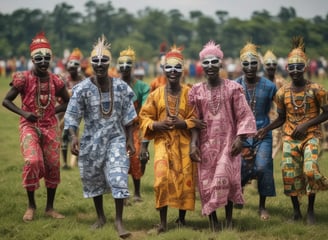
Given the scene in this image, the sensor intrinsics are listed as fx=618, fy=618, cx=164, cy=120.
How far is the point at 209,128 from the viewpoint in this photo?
8180 millimetres

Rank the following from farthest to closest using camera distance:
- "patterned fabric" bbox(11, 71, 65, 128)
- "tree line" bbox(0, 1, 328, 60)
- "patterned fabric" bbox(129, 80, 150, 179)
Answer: "tree line" bbox(0, 1, 328, 60)
"patterned fabric" bbox(129, 80, 150, 179)
"patterned fabric" bbox(11, 71, 65, 128)

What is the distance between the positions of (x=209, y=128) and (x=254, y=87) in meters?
1.49

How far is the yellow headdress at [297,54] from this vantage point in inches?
340

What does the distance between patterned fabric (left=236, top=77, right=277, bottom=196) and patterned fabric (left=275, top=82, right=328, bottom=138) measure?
0.53 m

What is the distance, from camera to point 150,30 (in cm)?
9412

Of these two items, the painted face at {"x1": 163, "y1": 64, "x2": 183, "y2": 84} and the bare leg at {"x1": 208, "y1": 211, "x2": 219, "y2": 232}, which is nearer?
the bare leg at {"x1": 208, "y1": 211, "x2": 219, "y2": 232}

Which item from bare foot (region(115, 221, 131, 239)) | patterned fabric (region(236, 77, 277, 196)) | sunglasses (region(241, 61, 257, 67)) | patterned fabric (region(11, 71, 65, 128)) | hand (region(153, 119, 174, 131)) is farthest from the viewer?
sunglasses (region(241, 61, 257, 67))

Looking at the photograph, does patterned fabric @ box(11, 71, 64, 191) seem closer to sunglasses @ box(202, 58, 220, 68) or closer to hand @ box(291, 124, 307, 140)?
sunglasses @ box(202, 58, 220, 68)

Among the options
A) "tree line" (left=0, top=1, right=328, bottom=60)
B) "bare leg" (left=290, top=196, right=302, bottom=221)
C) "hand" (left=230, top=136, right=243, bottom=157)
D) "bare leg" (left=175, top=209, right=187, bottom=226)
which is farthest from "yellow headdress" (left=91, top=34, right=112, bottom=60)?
"tree line" (left=0, top=1, right=328, bottom=60)

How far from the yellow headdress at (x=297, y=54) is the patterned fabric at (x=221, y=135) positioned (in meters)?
1.05

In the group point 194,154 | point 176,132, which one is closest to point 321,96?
point 194,154

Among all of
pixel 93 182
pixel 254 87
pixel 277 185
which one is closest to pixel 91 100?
pixel 93 182

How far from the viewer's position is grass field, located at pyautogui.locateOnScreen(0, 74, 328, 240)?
7.80 metres

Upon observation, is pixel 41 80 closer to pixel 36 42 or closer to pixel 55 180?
pixel 36 42
